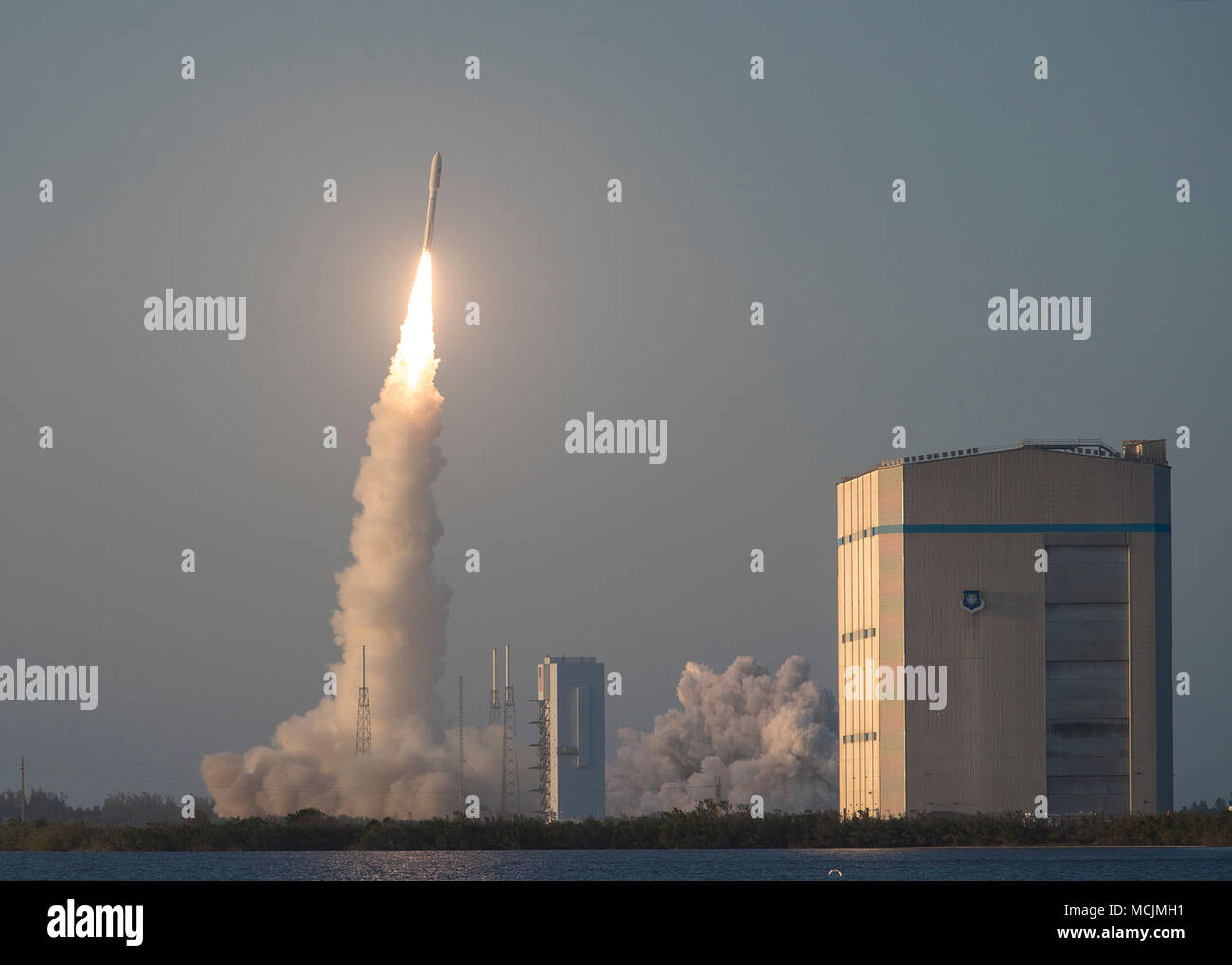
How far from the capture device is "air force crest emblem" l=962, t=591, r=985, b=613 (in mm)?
123000

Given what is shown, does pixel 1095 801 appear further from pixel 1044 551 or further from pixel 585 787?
pixel 585 787

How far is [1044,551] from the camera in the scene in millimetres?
123312

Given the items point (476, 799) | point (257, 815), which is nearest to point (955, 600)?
point (476, 799)

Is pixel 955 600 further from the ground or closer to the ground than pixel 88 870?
further from the ground

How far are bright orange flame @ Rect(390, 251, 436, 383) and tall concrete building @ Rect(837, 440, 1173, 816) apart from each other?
3313cm

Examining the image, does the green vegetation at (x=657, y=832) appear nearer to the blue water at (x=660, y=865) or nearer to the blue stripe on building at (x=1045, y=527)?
the blue water at (x=660, y=865)

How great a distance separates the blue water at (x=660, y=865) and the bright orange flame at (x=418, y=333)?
3131 cm

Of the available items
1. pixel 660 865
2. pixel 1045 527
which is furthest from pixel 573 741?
pixel 1045 527

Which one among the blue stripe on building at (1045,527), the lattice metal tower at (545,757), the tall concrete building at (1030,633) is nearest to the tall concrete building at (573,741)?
the lattice metal tower at (545,757)

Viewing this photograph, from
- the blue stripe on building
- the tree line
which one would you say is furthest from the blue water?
the blue stripe on building

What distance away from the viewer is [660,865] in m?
116

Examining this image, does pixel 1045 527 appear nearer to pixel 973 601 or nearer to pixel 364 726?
pixel 973 601
